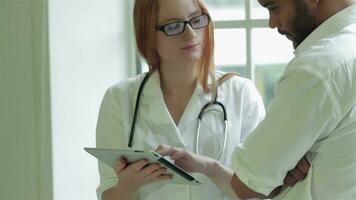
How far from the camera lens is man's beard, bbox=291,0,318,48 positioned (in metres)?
1.36

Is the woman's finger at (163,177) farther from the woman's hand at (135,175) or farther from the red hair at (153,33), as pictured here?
the red hair at (153,33)

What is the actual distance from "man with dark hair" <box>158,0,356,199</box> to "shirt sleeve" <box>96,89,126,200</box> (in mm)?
681

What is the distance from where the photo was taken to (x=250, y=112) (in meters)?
2.02

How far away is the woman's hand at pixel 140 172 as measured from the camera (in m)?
1.80

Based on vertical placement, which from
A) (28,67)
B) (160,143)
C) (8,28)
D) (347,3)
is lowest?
(160,143)

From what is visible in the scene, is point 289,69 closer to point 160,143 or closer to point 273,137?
point 273,137

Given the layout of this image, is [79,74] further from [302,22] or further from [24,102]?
[302,22]

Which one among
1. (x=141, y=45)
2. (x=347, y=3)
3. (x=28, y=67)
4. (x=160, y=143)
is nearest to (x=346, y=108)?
(x=347, y=3)

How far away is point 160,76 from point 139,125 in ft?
0.67

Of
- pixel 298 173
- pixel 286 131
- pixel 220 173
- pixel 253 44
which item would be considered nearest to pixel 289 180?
pixel 298 173

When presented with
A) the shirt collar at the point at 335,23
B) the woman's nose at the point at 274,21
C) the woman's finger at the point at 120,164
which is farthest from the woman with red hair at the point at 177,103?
the shirt collar at the point at 335,23

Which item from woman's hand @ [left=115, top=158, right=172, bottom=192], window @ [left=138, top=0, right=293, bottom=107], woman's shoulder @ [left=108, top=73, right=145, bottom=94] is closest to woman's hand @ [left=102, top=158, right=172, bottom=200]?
woman's hand @ [left=115, top=158, right=172, bottom=192]

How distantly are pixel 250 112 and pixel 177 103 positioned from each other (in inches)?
10.1

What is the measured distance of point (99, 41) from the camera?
2.61 meters
